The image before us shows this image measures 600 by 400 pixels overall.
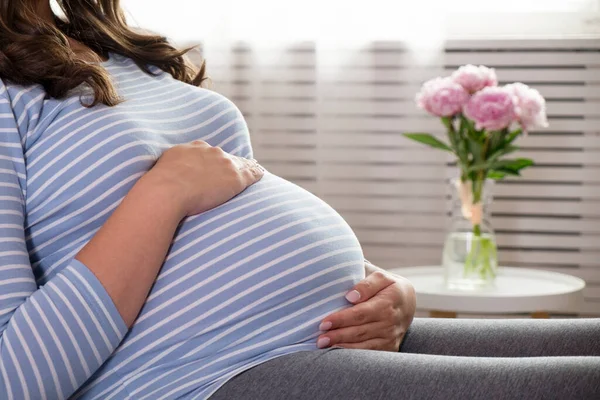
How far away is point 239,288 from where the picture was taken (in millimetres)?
829

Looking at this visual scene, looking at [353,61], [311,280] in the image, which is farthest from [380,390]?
[353,61]

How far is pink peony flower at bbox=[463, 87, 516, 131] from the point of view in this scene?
177cm

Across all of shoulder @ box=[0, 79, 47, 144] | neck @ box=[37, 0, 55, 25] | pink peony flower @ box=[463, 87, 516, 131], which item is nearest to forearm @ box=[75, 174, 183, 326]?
shoulder @ box=[0, 79, 47, 144]

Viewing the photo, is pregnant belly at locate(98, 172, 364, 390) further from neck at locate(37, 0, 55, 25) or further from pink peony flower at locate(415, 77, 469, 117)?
pink peony flower at locate(415, 77, 469, 117)

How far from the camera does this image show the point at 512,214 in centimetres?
240

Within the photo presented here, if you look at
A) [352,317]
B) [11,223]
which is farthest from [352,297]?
[11,223]

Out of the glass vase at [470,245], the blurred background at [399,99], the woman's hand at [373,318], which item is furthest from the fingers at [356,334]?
the blurred background at [399,99]

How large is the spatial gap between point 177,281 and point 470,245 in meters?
1.12

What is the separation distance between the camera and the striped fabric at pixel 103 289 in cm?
75

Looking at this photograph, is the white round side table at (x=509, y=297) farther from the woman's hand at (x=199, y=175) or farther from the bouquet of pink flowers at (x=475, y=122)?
the woman's hand at (x=199, y=175)

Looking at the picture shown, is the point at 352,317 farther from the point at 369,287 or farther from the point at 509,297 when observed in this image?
the point at 509,297

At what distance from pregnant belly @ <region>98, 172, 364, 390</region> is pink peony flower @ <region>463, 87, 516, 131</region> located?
3.09 ft

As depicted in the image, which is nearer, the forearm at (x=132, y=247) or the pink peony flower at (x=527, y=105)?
the forearm at (x=132, y=247)

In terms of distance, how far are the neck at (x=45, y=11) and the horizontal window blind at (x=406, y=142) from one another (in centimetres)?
133
